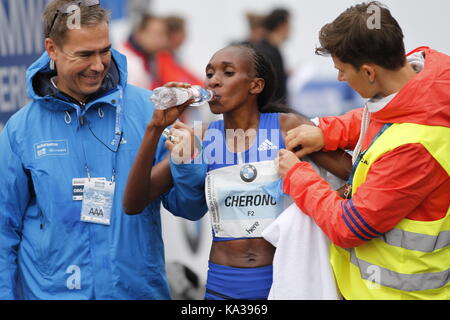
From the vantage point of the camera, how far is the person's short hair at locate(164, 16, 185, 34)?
17.0 ft

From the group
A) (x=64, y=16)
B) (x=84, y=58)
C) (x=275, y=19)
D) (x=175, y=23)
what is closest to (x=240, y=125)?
(x=84, y=58)

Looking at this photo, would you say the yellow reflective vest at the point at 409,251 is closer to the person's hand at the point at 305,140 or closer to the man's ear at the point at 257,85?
the person's hand at the point at 305,140

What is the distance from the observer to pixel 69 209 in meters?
3.22

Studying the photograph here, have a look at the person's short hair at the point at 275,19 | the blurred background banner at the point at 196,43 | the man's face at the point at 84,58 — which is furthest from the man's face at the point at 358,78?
the person's short hair at the point at 275,19

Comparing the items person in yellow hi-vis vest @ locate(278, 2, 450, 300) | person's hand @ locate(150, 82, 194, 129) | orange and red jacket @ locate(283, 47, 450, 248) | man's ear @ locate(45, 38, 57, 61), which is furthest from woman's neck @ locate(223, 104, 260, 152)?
man's ear @ locate(45, 38, 57, 61)

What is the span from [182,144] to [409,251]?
1003mm

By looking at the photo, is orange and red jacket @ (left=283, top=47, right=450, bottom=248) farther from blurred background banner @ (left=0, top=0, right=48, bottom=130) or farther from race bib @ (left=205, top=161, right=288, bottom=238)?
blurred background banner @ (left=0, top=0, right=48, bottom=130)

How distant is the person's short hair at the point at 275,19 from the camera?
4.98 metres

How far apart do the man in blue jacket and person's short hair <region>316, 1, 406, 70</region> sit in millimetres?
973

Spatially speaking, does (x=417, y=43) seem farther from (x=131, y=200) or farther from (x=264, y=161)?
(x=131, y=200)

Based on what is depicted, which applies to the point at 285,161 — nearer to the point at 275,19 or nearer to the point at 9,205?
the point at 9,205

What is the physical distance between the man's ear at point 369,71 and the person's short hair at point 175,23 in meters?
2.73

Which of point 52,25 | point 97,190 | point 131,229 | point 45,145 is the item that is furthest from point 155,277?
point 52,25

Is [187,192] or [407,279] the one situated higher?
[187,192]
